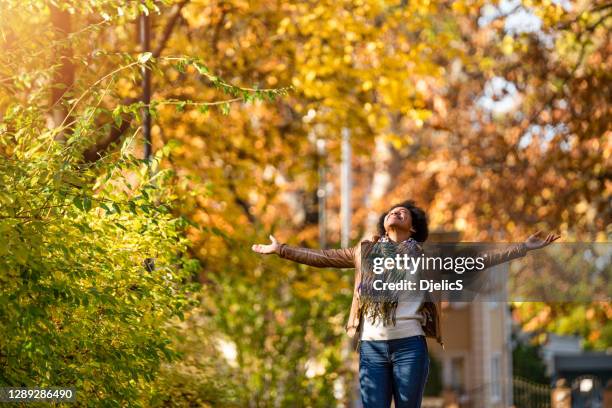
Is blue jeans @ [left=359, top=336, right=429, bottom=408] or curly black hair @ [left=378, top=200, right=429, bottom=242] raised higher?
curly black hair @ [left=378, top=200, right=429, bottom=242]

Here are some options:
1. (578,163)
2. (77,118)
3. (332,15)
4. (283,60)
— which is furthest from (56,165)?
(578,163)

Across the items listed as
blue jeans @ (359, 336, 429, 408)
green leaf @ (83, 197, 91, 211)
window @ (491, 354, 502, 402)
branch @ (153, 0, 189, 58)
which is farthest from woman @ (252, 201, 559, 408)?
window @ (491, 354, 502, 402)

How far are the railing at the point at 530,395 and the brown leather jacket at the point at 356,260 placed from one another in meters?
21.8

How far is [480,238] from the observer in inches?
993

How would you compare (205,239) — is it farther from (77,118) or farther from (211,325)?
(77,118)

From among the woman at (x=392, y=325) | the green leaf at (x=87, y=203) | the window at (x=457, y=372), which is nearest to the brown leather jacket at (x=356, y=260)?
the woman at (x=392, y=325)

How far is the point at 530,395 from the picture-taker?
107 ft

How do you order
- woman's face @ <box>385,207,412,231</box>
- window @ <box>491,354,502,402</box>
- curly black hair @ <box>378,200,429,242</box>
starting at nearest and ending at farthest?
woman's face @ <box>385,207,412,231</box>
curly black hair @ <box>378,200,429,242</box>
window @ <box>491,354,502,402</box>

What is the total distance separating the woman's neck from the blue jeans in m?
0.67

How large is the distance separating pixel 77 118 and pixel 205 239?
377 inches

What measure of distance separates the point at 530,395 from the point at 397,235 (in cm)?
2445

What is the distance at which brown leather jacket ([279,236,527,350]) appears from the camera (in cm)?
871

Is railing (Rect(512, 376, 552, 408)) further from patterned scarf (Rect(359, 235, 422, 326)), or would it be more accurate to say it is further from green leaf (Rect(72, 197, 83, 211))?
green leaf (Rect(72, 197, 83, 211))

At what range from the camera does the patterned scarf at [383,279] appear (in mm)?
8570
